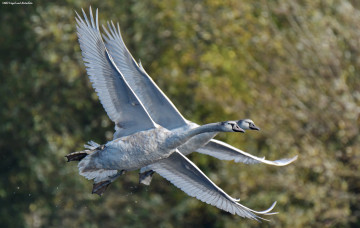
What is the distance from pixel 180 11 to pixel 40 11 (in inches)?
105

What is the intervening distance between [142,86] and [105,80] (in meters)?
0.58

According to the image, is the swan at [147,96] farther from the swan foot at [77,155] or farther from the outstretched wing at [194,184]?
the swan foot at [77,155]

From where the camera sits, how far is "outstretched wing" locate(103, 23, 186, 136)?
38.0 ft

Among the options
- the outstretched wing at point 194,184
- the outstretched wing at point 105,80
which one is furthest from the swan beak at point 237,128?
the outstretched wing at point 194,184

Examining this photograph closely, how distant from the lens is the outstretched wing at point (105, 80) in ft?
36.9

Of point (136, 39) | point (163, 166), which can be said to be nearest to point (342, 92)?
point (136, 39)

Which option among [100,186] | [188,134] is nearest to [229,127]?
[188,134]

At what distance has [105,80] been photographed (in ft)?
37.1

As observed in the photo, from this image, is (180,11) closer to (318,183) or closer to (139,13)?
(139,13)

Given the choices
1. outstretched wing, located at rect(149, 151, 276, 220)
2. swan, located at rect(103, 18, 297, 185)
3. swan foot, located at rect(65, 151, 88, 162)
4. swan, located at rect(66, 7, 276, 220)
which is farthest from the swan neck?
swan foot, located at rect(65, 151, 88, 162)

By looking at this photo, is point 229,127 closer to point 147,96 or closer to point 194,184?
point 147,96

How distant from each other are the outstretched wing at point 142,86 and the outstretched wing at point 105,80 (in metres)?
0.36

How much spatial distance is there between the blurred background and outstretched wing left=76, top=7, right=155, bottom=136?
468 centimetres

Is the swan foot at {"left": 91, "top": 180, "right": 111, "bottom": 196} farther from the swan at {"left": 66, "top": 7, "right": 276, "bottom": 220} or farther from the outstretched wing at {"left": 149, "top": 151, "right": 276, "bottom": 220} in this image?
the outstretched wing at {"left": 149, "top": 151, "right": 276, "bottom": 220}
